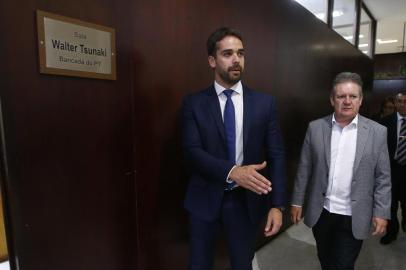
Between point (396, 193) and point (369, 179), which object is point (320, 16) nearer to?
point (396, 193)

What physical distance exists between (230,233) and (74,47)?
1.12m

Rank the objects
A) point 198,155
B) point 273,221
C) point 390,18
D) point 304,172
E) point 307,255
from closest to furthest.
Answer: point 198,155, point 273,221, point 304,172, point 307,255, point 390,18

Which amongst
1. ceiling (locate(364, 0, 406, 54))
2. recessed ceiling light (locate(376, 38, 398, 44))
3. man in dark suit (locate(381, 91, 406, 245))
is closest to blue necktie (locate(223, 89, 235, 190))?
man in dark suit (locate(381, 91, 406, 245))

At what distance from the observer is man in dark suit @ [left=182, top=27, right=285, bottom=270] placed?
4.42 feet

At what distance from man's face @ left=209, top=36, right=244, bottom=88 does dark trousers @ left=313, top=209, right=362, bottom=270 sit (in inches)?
38.1

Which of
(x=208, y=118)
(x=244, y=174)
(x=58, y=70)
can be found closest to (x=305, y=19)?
(x=208, y=118)

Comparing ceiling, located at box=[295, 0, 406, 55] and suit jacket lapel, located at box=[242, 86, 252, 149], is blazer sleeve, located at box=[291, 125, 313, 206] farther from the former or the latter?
ceiling, located at box=[295, 0, 406, 55]

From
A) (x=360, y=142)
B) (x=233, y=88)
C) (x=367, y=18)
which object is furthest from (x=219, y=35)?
(x=367, y=18)

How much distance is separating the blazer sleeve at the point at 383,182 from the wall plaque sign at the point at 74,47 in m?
1.44

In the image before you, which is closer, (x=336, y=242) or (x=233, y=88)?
(x=233, y=88)

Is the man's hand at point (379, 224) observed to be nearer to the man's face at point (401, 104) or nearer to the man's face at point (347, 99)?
the man's face at point (347, 99)

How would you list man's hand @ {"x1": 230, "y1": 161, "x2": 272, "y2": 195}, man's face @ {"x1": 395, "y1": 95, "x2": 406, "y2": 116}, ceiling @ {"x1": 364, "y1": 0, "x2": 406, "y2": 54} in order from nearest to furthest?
man's hand @ {"x1": 230, "y1": 161, "x2": 272, "y2": 195}, man's face @ {"x1": 395, "y1": 95, "x2": 406, "y2": 116}, ceiling @ {"x1": 364, "y1": 0, "x2": 406, "y2": 54}

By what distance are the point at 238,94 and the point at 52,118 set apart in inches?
33.2

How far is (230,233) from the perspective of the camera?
4.68ft
